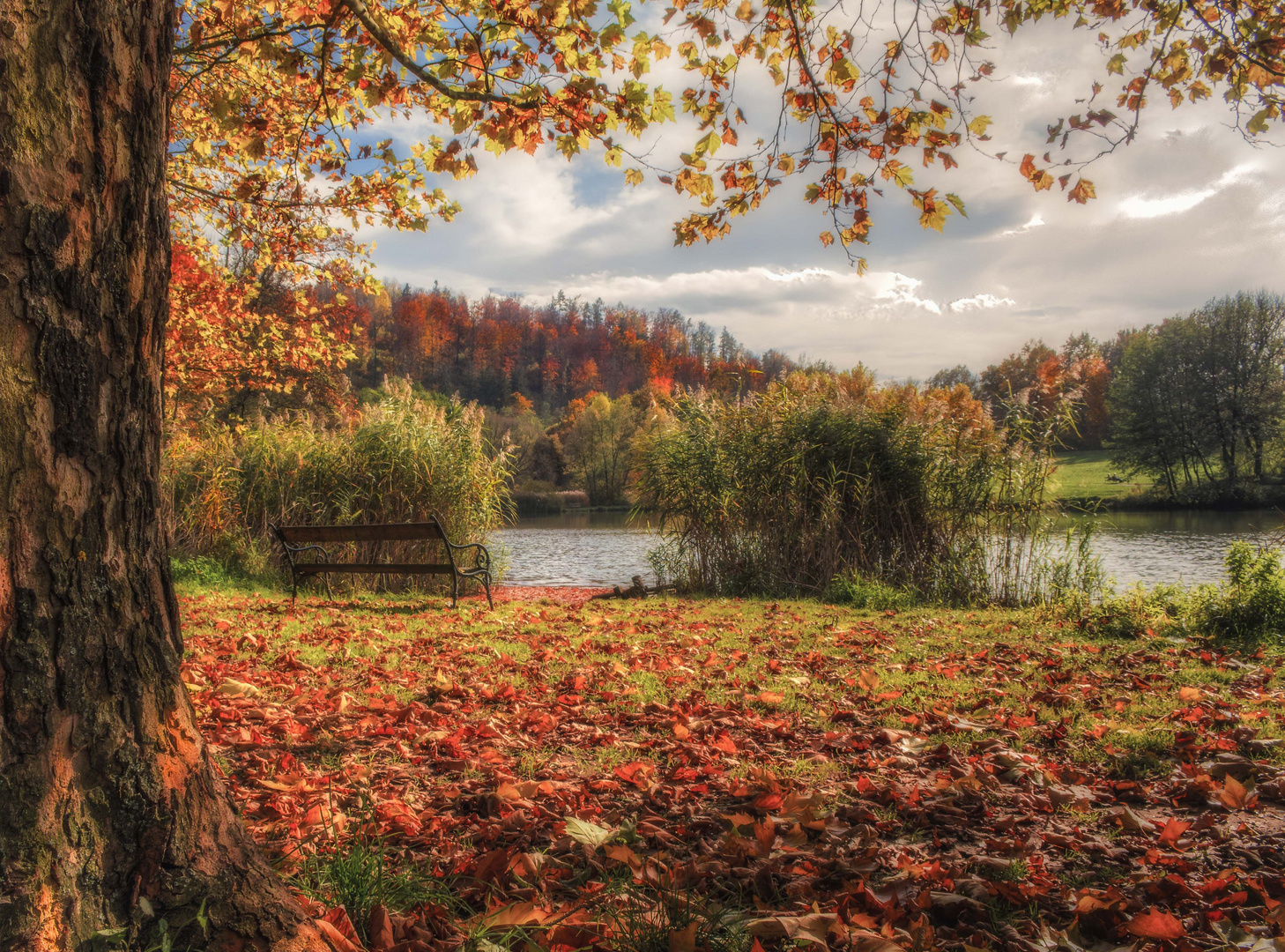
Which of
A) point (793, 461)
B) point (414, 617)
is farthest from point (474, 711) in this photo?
point (793, 461)

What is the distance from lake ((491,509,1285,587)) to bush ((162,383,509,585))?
52.5 inches

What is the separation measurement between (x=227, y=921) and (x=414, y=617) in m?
5.82

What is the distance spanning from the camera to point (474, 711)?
3.58 m

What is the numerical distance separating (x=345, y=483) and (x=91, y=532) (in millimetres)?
9353

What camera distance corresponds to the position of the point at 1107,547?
17.8m

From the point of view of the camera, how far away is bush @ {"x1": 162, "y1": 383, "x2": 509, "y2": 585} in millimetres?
10094

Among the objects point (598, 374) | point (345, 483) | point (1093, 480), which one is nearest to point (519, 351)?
point (598, 374)

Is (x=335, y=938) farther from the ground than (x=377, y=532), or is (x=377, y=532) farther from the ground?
(x=377, y=532)

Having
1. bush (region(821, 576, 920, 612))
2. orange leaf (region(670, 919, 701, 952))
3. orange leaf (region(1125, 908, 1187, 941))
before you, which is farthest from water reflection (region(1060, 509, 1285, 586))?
orange leaf (region(670, 919, 701, 952))

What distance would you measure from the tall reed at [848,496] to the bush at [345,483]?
2.63 m

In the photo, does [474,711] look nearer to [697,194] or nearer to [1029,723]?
[1029,723]

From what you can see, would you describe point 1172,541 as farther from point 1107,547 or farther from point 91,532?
point 91,532

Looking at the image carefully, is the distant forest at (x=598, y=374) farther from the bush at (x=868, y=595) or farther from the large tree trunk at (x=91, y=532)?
the large tree trunk at (x=91, y=532)

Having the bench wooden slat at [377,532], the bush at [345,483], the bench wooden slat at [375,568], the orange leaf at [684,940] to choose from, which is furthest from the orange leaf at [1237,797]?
the bush at [345,483]
